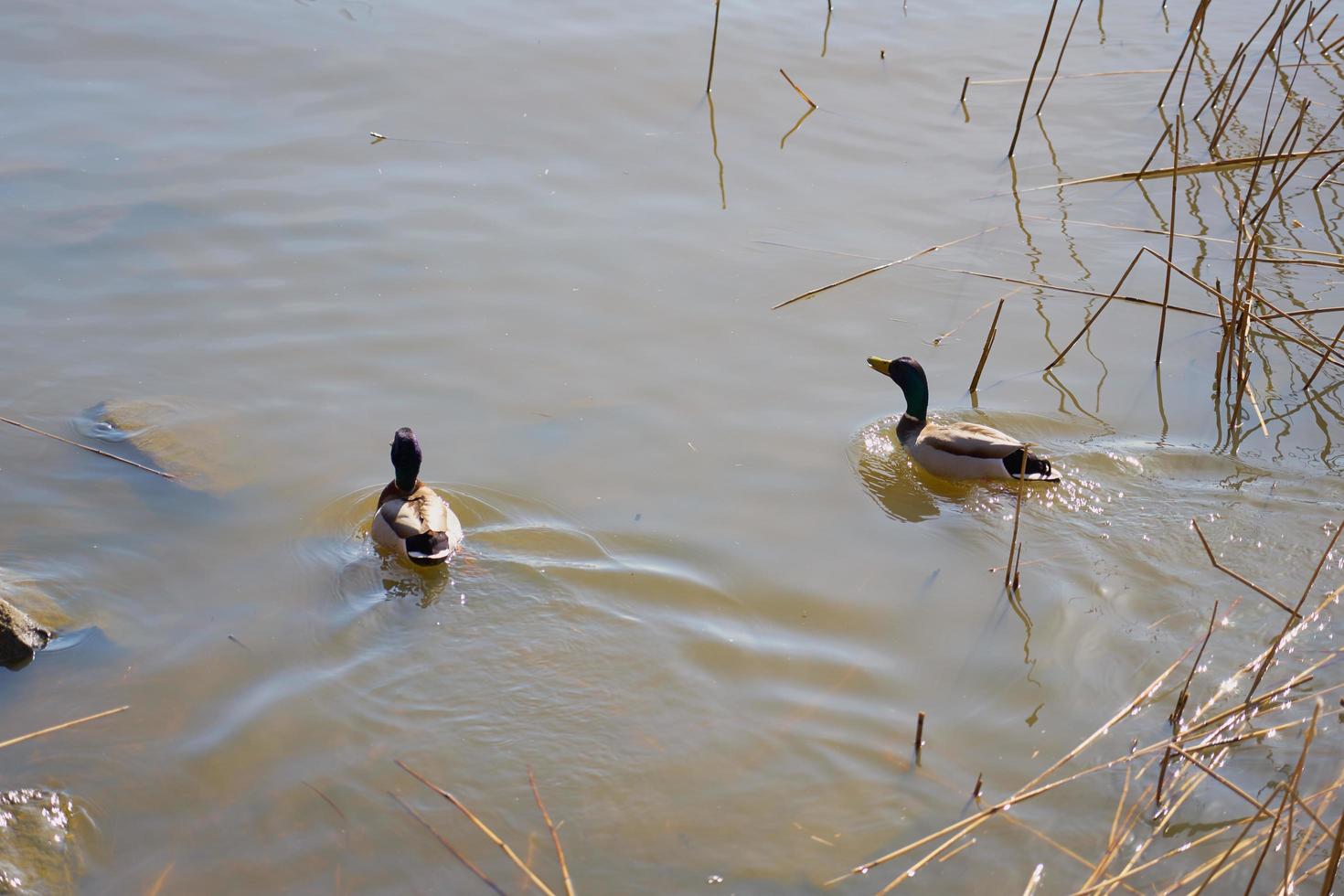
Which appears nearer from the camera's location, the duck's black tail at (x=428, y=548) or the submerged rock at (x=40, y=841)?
the submerged rock at (x=40, y=841)

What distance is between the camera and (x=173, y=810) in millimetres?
4340

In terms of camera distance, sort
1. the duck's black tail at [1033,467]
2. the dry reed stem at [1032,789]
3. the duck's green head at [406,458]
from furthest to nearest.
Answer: the duck's black tail at [1033,467]
the duck's green head at [406,458]
the dry reed stem at [1032,789]

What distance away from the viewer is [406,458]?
6047 mm

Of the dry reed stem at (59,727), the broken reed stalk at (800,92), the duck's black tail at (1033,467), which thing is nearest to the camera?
the dry reed stem at (59,727)

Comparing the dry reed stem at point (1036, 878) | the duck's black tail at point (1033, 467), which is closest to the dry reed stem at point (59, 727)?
the dry reed stem at point (1036, 878)

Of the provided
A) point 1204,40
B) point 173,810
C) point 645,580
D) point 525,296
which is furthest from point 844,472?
point 1204,40

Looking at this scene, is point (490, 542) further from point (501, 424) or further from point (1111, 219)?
point (1111, 219)

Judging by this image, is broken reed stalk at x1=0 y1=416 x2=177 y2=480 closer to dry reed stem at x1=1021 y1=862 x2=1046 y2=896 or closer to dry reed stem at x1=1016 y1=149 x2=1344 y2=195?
dry reed stem at x1=1021 y1=862 x2=1046 y2=896

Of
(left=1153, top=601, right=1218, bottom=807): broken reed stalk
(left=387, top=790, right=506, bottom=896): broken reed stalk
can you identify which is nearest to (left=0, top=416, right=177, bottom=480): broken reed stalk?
(left=387, top=790, right=506, bottom=896): broken reed stalk

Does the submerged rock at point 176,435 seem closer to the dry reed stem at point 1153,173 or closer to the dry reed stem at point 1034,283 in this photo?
the dry reed stem at point 1034,283

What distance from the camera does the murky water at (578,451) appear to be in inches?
179

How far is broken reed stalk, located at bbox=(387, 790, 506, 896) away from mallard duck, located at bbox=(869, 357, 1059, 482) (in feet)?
12.1

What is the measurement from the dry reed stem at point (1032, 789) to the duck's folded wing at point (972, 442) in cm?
186

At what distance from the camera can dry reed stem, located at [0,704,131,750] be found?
446 cm
